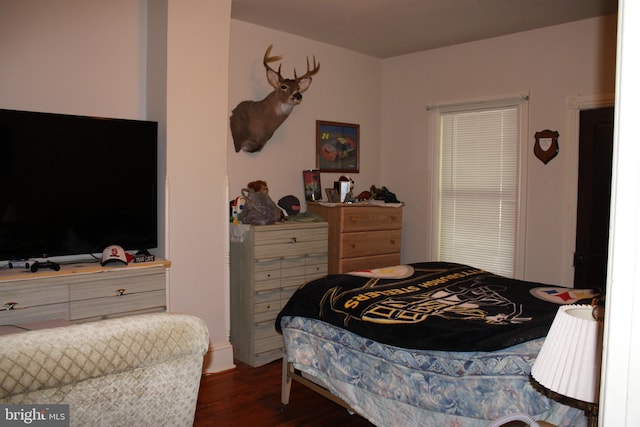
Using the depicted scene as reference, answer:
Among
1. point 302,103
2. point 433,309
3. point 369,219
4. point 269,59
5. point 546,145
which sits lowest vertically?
point 433,309

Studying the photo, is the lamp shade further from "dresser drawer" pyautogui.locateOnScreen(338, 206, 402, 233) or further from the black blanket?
"dresser drawer" pyautogui.locateOnScreen(338, 206, 402, 233)

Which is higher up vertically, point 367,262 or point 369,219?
point 369,219

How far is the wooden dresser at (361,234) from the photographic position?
173 inches

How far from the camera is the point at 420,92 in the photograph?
17.0 feet

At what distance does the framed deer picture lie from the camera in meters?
4.93

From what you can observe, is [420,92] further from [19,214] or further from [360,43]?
[19,214]

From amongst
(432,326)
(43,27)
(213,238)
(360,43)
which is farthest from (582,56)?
(43,27)

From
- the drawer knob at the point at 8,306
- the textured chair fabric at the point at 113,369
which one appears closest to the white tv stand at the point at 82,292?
the drawer knob at the point at 8,306

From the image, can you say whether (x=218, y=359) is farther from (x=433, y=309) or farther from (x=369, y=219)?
(x=433, y=309)

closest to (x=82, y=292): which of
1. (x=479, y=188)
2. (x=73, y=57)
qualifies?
(x=73, y=57)

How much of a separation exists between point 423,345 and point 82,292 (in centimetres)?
199

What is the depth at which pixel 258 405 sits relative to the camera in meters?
3.22

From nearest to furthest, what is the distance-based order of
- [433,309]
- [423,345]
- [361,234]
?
[423,345] → [433,309] → [361,234]

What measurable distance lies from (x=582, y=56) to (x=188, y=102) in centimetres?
314
